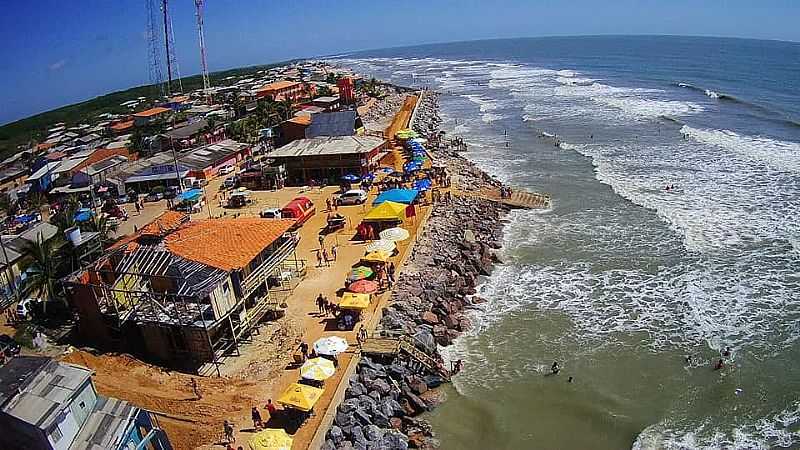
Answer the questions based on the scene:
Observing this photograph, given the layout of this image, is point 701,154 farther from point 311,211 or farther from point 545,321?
point 311,211

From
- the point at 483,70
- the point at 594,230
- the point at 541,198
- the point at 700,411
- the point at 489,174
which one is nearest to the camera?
the point at 700,411

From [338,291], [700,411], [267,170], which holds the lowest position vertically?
[700,411]

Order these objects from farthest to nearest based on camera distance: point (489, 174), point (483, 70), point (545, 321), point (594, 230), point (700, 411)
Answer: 1. point (483, 70)
2. point (489, 174)
3. point (594, 230)
4. point (545, 321)
5. point (700, 411)

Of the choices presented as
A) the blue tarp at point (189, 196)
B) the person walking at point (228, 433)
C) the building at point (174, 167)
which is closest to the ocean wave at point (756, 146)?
the person walking at point (228, 433)

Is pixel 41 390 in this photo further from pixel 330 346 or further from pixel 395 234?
pixel 395 234

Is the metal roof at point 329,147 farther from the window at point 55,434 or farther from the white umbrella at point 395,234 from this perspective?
the window at point 55,434

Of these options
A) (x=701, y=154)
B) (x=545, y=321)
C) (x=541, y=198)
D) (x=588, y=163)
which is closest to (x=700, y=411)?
(x=545, y=321)

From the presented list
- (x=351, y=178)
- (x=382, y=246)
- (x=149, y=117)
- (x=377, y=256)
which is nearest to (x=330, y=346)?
(x=377, y=256)
